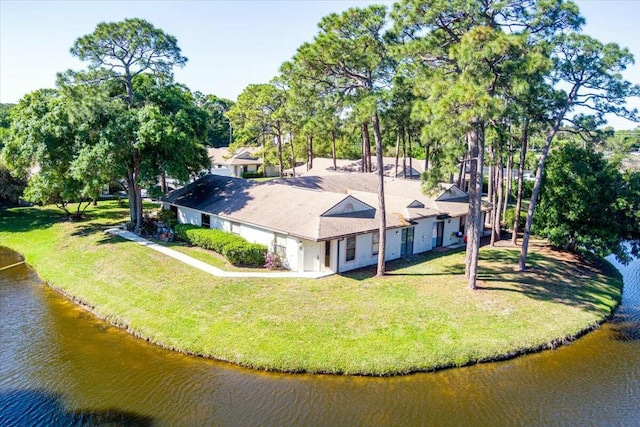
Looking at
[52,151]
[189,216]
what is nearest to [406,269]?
[189,216]

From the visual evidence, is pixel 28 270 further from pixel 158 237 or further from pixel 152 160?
pixel 152 160

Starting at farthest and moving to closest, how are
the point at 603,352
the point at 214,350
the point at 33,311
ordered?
the point at 33,311 < the point at 603,352 < the point at 214,350

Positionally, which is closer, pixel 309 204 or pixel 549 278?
pixel 549 278

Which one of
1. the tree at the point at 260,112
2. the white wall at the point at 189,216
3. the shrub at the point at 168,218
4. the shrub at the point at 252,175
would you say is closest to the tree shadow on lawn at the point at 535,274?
the white wall at the point at 189,216

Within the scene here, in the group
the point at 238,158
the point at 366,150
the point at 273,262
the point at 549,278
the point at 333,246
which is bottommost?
the point at 549,278

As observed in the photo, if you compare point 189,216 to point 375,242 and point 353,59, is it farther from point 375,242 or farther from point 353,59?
point 353,59

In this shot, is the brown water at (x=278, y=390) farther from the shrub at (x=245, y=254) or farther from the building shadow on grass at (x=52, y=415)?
the shrub at (x=245, y=254)

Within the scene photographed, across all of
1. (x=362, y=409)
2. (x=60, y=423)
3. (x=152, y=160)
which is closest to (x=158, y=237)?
(x=152, y=160)

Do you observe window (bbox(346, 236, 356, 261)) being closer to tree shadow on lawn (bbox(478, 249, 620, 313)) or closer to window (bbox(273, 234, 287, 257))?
window (bbox(273, 234, 287, 257))
